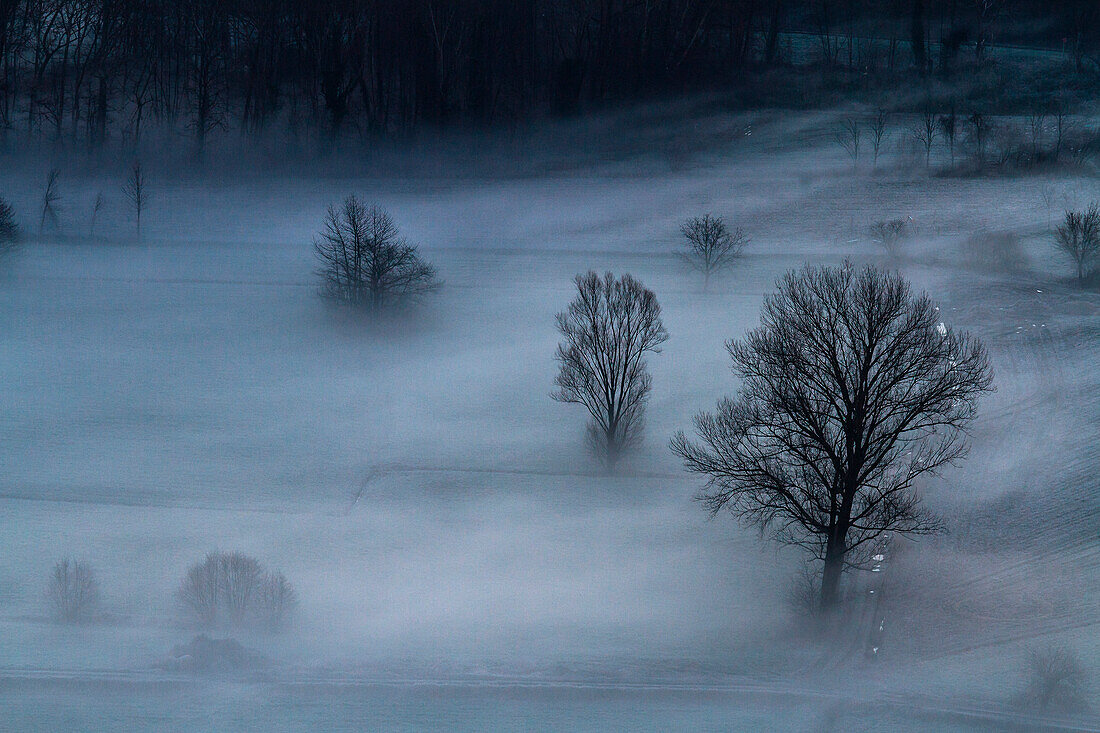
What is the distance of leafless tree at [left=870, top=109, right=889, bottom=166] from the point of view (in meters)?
60.2

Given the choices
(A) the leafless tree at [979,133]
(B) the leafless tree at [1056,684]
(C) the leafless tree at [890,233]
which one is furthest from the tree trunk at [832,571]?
(A) the leafless tree at [979,133]

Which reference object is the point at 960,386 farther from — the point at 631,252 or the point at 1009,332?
the point at 631,252

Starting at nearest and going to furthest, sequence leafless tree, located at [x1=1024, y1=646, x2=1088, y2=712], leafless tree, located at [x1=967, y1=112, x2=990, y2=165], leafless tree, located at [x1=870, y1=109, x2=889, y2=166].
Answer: leafless tree, located at [x1=1024, y1=646, x2=1088, y2=712]
leafless tree, located at [x1=967, y1=112, x2=990, y2=165]
leafless tree, located at [x1=870, y1=109, x2=889, y2=166]

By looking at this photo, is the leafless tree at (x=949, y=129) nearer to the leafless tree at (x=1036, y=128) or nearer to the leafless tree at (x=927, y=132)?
the leafless tree at (x=927, y=132)

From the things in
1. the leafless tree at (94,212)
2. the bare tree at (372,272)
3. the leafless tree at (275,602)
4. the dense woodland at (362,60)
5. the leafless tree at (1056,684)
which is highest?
the dense woodland at (362,60)

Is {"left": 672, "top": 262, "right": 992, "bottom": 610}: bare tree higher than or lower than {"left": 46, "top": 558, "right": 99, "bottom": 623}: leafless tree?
higher

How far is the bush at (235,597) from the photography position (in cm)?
1634

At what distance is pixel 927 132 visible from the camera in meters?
60.7

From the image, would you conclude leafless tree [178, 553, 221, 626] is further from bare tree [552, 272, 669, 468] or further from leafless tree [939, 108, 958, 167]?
leafless tree [939, 108, 958, 167]

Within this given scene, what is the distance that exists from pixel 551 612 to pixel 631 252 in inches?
1244

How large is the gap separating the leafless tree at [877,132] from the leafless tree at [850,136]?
2.83ft

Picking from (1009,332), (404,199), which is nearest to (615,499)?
(1009,332)

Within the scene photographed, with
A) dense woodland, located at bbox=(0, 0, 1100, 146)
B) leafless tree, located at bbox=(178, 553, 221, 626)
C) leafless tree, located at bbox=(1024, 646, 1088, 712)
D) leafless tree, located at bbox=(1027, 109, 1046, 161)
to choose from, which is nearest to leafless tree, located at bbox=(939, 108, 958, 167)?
leafless tree, located at bbox=(1027, 109, 1046, 161)

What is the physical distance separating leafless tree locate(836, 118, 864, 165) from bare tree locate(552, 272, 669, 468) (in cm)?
3902
